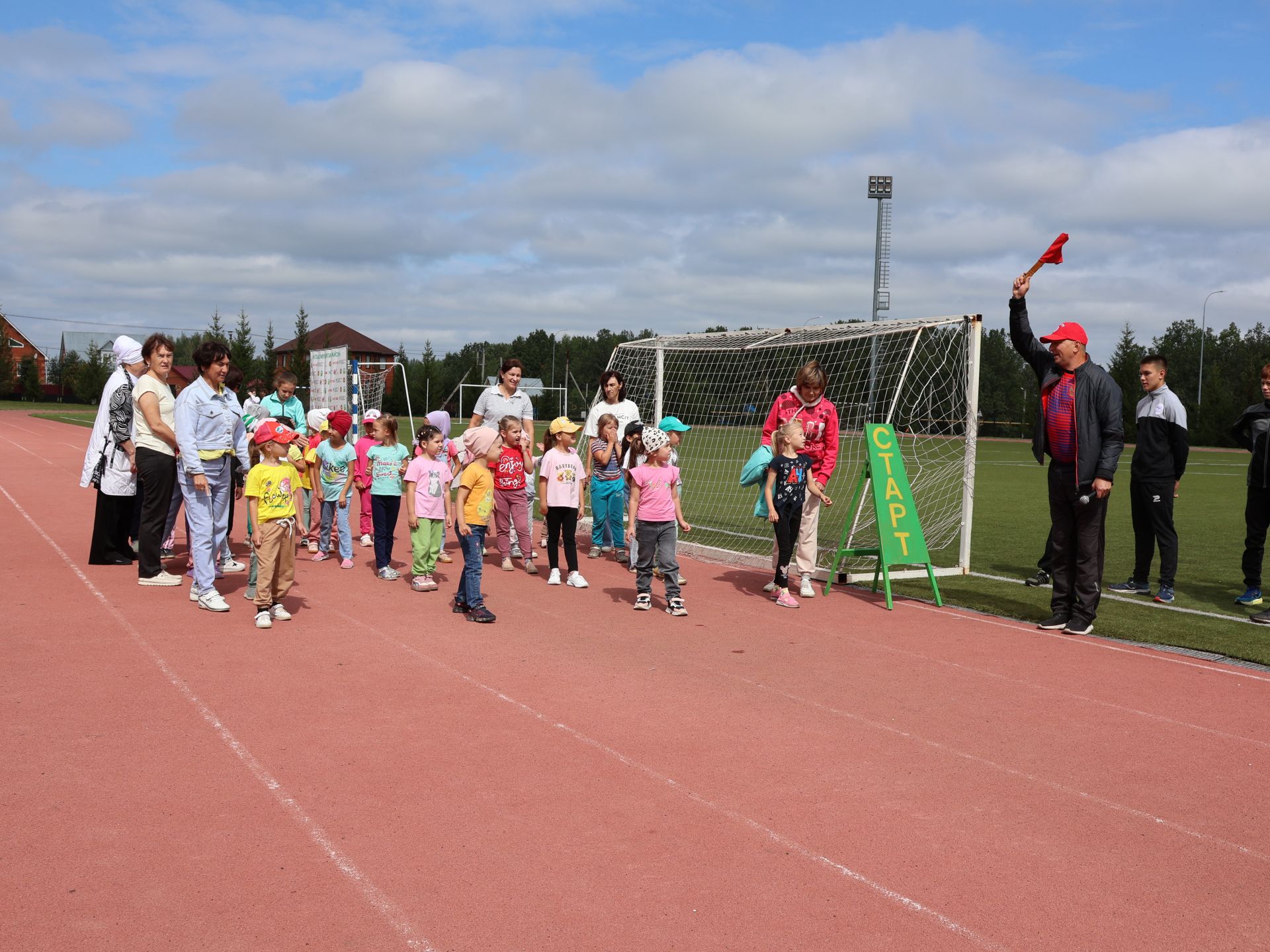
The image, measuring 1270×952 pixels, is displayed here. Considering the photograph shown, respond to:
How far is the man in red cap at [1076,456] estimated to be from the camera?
7566 mm

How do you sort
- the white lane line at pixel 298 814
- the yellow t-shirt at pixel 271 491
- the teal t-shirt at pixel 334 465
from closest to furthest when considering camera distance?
the white lane line at pixel 298 814, the yellow t-shirt at pixel 271 491, the teal t-shirt at pixel 334 465

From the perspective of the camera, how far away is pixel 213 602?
779 cm

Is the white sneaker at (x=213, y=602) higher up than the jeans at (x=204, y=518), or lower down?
lower down

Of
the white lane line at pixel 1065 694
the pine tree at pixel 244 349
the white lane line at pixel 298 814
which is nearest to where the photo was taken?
the white lane line at pixel 298 814

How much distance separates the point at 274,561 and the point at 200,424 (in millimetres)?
1338

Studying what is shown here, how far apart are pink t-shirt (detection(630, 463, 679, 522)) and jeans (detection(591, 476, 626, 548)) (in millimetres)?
2545

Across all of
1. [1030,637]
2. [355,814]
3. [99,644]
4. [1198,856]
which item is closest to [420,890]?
[355,814]

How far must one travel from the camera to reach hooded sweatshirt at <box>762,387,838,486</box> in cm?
912

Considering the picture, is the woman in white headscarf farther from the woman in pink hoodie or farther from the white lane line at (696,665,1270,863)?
the white lane line at (696,665,1270,863)

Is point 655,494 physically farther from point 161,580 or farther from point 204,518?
point 161,580

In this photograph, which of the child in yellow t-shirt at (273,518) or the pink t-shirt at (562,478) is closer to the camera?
the child in yellow t-shirt at (273,518)

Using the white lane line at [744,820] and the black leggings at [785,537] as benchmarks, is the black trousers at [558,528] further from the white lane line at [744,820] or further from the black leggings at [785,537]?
the white lane line at [744,820]

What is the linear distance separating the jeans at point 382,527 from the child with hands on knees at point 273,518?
66.9 inches

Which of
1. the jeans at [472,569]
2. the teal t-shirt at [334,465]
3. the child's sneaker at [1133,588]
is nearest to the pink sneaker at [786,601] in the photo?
the jeans at [472,569]
